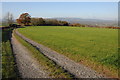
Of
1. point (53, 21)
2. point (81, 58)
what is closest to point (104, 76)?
point (81, 58)

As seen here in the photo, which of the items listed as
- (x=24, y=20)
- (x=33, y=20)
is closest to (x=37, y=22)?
(x=33, y=20)

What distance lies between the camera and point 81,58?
39.9ft

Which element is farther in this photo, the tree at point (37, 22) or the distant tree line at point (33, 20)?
the distant tree line at point (33, 20)

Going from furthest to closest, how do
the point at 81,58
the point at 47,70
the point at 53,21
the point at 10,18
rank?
1. the point at 53,21
2. the point at 10,18
3. the point at 81,58
4. the point at 47,70

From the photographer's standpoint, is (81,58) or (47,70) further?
(81,58)

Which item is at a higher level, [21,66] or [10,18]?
[10,18]

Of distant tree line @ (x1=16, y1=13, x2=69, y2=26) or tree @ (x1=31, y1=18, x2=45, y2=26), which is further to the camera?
distant tree line @ (x1=16, y1=13, x2=69, y2=26)

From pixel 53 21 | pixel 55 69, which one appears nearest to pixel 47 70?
pixel 55 69

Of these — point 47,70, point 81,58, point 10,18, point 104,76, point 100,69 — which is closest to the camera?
point 104,76

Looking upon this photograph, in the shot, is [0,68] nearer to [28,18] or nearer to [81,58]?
[81,58]

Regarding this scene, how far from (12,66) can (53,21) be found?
97137 mm

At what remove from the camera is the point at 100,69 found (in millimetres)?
9531

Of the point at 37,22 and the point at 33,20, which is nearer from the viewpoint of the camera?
the point at 37,22

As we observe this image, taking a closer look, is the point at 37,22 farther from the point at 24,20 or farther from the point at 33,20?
the point at 24,20
